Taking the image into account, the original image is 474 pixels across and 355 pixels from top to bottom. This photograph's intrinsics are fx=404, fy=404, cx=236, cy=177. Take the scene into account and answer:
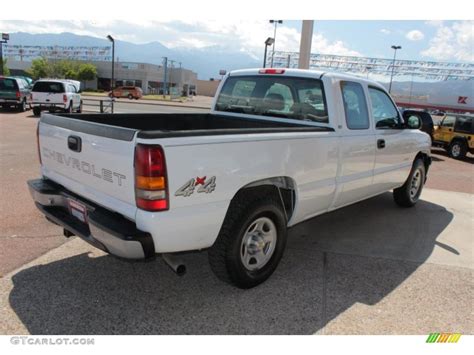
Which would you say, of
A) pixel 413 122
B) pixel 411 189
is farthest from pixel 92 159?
pixel 411 189

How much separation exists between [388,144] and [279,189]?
7.22 ft

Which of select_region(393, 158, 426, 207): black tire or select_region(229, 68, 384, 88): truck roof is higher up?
select_region(229, 68, 384, 88): truck roof

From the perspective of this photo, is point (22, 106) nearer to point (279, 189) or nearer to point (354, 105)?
point (354, 105)

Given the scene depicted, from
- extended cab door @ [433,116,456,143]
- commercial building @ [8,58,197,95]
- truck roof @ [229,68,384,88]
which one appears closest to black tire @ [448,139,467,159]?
extended cab door @ [433,116,456,143]

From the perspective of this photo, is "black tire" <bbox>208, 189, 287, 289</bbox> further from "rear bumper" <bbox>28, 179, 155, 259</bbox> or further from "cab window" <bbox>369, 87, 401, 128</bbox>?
"cab window" <bbox>369, 87, 401, 128</bbox>

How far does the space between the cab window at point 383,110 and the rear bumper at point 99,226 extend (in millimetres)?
3363

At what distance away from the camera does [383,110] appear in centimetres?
528

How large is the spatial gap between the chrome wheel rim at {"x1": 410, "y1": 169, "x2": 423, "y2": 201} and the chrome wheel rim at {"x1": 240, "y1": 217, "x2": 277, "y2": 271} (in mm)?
3733

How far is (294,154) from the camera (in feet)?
11.9

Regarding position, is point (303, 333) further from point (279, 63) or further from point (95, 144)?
point (279, 63)

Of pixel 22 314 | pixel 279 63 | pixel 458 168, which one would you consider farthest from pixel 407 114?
pixel 279 63

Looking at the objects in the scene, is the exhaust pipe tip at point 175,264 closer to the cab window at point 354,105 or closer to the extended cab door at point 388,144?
→ the cab window at point 354,105

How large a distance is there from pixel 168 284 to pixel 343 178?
2138 mm

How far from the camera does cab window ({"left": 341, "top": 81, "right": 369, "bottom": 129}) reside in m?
4.44
